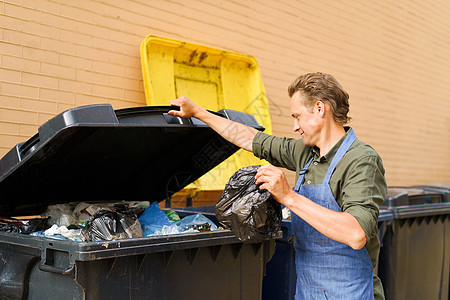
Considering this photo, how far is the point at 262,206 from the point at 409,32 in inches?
275

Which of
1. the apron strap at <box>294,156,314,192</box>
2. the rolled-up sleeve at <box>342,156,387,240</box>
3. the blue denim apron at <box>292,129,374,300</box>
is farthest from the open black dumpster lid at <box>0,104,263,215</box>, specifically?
the rolled-up sleeve at <box>342,156,387,240</box>

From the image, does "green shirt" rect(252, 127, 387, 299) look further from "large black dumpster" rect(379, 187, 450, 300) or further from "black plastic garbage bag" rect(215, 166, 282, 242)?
"large black dumpster" rect(379, 187, 450, 300)

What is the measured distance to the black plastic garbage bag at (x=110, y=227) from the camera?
2.13 m

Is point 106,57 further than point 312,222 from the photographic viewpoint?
Yes

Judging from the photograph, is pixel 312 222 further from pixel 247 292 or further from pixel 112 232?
pixel 112 232

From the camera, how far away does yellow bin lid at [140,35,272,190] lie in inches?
166

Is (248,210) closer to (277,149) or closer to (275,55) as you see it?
(277,149)

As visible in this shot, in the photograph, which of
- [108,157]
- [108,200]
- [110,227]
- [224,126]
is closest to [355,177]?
[224,126]

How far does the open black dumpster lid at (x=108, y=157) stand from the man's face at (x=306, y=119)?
499mm

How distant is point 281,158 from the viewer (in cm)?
264

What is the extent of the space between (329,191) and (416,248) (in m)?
2.19

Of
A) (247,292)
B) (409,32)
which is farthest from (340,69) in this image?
(247,292)

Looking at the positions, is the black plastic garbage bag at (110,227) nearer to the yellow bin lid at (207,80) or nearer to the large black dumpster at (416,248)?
the yellow bin lid at (207,80)

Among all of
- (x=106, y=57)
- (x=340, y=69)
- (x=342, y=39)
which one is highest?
(x=342, y=39)
